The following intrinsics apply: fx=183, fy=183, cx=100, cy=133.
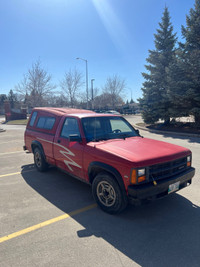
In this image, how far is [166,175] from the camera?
316cm

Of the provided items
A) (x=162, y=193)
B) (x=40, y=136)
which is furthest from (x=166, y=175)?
(x=40, y=136)

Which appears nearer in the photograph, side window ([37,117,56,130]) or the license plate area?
the license plate area

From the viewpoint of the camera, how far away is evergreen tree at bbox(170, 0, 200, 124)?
13242 millimetres

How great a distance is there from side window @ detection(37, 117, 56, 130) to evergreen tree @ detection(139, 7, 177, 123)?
12819 millimetres

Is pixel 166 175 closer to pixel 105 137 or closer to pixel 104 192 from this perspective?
pixel 104 192

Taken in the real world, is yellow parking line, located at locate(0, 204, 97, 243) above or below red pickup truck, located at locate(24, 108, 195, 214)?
below

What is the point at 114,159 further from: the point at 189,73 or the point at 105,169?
the point at 189,73

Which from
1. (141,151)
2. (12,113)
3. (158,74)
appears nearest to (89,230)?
(141,151)

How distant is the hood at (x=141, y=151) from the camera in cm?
298

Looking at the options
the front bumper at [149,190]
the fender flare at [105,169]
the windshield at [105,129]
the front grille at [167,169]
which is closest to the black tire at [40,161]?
the windshield at [105,129]

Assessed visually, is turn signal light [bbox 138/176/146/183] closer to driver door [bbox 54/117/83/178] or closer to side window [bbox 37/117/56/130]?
driver door [bbox 54/117/83/178]

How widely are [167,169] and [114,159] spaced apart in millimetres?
938

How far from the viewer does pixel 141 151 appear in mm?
3264

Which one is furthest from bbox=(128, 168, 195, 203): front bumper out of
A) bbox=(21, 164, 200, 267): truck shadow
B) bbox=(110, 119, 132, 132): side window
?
bbox=(110, 119, 132, 132): side window
